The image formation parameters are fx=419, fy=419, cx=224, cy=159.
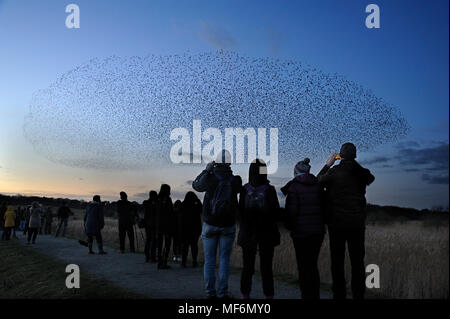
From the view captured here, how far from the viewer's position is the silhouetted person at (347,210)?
19.6 ft

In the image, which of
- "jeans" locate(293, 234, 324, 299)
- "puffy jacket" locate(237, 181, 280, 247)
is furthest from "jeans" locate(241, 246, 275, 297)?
"jeans" locate(293, 234, 324, 299)

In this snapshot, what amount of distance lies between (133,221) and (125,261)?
2274 millimetres

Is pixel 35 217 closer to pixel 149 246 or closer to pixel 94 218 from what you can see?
pixel 94 218

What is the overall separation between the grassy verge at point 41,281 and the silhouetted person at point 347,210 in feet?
12.1

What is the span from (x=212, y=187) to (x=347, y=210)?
6.53ft

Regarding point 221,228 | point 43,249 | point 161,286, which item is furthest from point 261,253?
point 43,249

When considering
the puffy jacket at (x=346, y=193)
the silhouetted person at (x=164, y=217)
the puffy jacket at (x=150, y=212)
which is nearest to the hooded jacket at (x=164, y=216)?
the silhouetted person at (x=164, y=217)

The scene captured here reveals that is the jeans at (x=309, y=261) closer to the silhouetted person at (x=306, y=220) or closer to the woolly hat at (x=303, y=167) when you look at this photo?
the silhouetted person at (x=306, y=220)

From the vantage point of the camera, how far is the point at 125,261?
12.4m
